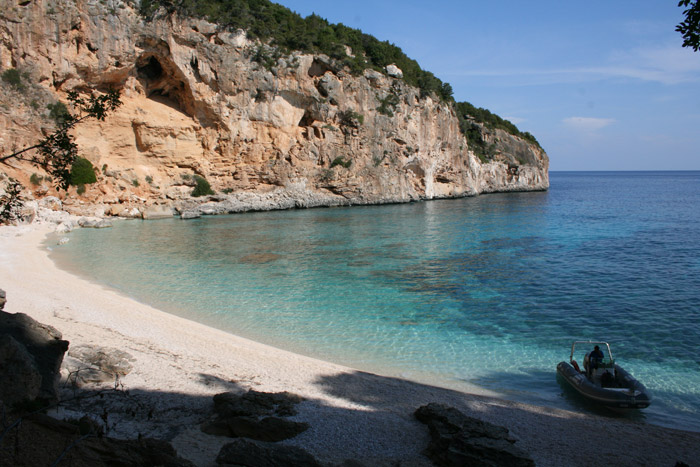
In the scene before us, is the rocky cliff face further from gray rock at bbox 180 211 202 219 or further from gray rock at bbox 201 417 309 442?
gray rock at bbox 201 417 309 442

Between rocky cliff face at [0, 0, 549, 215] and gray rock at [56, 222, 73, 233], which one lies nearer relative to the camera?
gray rock at [56, 222, 73, 233]

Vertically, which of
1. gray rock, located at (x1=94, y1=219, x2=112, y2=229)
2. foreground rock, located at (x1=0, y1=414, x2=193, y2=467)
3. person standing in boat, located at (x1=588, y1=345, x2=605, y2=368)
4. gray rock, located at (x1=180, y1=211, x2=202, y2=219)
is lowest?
person standing in boat, located at (x1=588, y1=345, x2=605, y2=368)

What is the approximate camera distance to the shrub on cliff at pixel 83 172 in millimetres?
29781

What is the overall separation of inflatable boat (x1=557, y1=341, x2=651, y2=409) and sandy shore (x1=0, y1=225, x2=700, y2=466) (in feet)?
1.17

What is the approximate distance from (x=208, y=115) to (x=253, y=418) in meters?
36.4

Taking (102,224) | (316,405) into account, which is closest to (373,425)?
(316,405)

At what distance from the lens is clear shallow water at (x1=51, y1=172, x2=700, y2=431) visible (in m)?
8.07

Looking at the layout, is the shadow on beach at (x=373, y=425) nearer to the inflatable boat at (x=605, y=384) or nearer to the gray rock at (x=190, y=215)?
the inflatable boat at (x=605, y=384)

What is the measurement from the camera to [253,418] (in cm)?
492

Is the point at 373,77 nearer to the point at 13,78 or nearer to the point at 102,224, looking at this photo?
the point at 102,224

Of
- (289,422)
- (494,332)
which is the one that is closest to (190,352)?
(289,422)

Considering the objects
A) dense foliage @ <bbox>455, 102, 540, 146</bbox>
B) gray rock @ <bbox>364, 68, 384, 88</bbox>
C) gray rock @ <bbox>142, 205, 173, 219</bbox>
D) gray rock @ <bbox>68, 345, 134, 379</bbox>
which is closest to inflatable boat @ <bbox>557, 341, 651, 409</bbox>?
gray rock @ <bbox>68, 345, 134, 379</bbox>

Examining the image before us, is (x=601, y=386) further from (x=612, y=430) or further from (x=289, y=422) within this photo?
(x=289, y=422)

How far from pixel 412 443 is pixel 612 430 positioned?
295 cm
